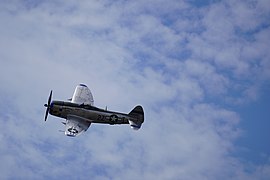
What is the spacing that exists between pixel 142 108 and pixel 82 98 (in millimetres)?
9216

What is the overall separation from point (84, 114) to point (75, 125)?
3766 millimetres

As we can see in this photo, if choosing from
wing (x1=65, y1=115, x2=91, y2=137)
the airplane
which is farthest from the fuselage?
wing (x1=65, y1=115, x2=91, y2=137)

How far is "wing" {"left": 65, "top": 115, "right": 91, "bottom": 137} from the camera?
6307cm

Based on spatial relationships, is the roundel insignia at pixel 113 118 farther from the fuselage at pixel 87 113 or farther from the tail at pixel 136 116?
the tail at pixel 136 116

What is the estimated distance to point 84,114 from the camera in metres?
68.8

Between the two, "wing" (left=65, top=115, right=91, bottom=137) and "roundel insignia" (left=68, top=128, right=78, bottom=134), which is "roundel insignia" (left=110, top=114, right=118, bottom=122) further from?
"roundel insignia" (left=68, top=128, right=78, bottom=134)

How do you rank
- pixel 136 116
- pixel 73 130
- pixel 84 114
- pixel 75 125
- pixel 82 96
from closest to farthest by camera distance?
pixel 73 130, pixel 75 125, pixel 84 114, pixel 136 116, pixel 82 96

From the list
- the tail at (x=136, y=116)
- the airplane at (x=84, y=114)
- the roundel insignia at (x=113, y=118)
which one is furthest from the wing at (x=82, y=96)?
the tail at (x=136, y=116)

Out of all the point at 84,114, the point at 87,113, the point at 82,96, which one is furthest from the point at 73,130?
the point at 82,96

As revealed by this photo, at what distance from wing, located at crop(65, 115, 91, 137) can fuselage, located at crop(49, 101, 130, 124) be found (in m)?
0.84

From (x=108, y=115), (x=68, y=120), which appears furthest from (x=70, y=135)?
(x=108, y=115)

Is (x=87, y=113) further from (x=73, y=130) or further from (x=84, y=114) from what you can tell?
(x=73, y=130)

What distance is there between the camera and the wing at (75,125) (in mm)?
63066

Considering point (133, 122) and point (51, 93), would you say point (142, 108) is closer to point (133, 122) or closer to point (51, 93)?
point (133, 122)
